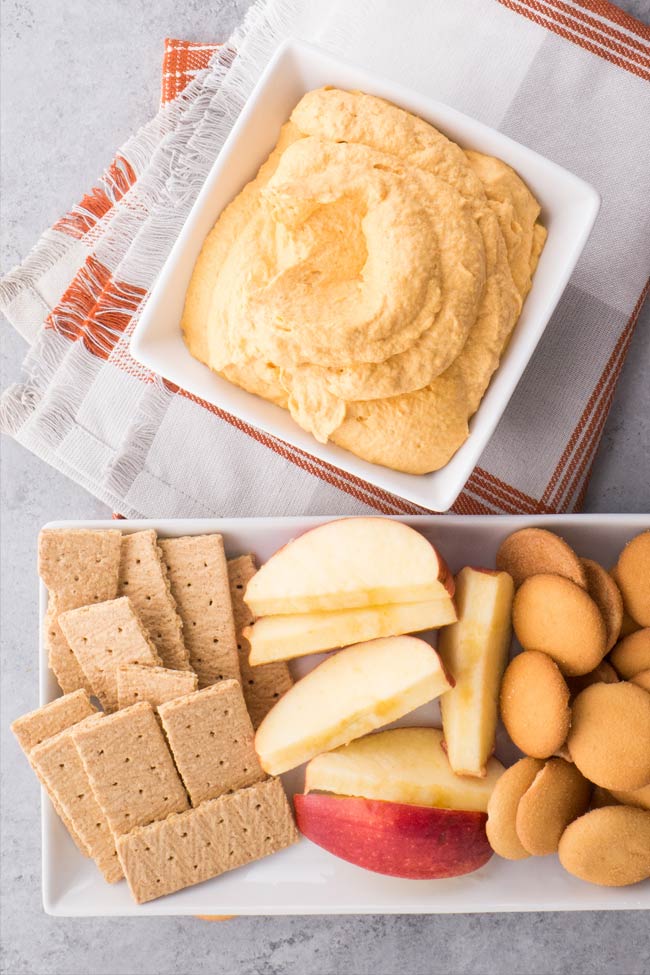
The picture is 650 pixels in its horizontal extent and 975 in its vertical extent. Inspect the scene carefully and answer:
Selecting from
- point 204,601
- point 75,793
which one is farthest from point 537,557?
point 75,793

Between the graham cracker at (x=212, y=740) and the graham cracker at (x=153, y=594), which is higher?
the graham cracker at (x=153, y=594)

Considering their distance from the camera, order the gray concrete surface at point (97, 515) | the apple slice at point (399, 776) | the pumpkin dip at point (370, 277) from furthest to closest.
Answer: the gray concrete surface at point (97, 515)
the apple slice at point (399, 776)
the pumpkin dip at point (370, 277)

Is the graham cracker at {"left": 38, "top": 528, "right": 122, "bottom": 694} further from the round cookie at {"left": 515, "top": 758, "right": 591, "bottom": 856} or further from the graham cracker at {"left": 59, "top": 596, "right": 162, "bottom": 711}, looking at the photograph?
the round cookie at {"left": 515, "top": 758, "right": 591, "bottom": 856}

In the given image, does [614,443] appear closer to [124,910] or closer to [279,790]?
[279,790]

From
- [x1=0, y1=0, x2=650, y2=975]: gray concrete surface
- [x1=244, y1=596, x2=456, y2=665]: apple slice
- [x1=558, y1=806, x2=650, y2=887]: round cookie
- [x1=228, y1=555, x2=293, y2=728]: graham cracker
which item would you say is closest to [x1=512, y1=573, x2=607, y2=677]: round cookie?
[x1=244, y1=596, x2=456, y2=665]: apple slice

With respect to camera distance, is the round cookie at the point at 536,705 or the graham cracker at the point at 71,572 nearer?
the round cookie at the point at 536,705

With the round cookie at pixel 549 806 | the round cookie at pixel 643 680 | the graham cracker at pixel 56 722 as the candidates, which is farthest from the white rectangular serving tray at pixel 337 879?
the round cookie at pixel 643 680

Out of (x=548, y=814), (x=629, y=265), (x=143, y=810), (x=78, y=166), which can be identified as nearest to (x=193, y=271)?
(x=78, y=166)

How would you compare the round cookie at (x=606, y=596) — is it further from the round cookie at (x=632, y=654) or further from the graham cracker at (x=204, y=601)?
the graham cracker at (x=204, y=601)
